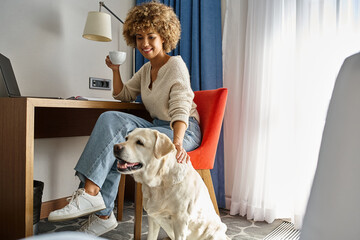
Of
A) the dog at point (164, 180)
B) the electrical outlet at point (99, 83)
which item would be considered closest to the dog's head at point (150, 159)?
the dog at point (164, 180)

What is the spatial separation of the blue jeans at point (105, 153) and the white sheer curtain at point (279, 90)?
0.79 metres

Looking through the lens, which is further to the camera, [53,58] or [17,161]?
[53,58]

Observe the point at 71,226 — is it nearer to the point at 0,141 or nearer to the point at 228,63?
the point at 0,141

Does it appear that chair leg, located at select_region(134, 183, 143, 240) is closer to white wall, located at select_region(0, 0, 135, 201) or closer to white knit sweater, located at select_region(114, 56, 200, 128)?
white knit sweater, located at select_region(114, 56, 200, 128)

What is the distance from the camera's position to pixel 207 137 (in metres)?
1.76

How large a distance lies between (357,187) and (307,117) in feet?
5.65

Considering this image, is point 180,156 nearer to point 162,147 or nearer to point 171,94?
point 162,147

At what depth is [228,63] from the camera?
92.4 inches

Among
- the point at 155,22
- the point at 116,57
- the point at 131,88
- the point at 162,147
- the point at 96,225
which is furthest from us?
the point at 131,88

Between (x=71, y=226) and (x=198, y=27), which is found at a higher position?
(x=198, y=27)

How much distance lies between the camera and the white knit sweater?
154cm

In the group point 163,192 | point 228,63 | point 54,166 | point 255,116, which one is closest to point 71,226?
point 54,166

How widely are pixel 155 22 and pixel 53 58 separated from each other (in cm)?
91

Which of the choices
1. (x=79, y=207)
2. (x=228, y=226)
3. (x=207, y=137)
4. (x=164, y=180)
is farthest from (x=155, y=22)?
(x=228, y=226)
